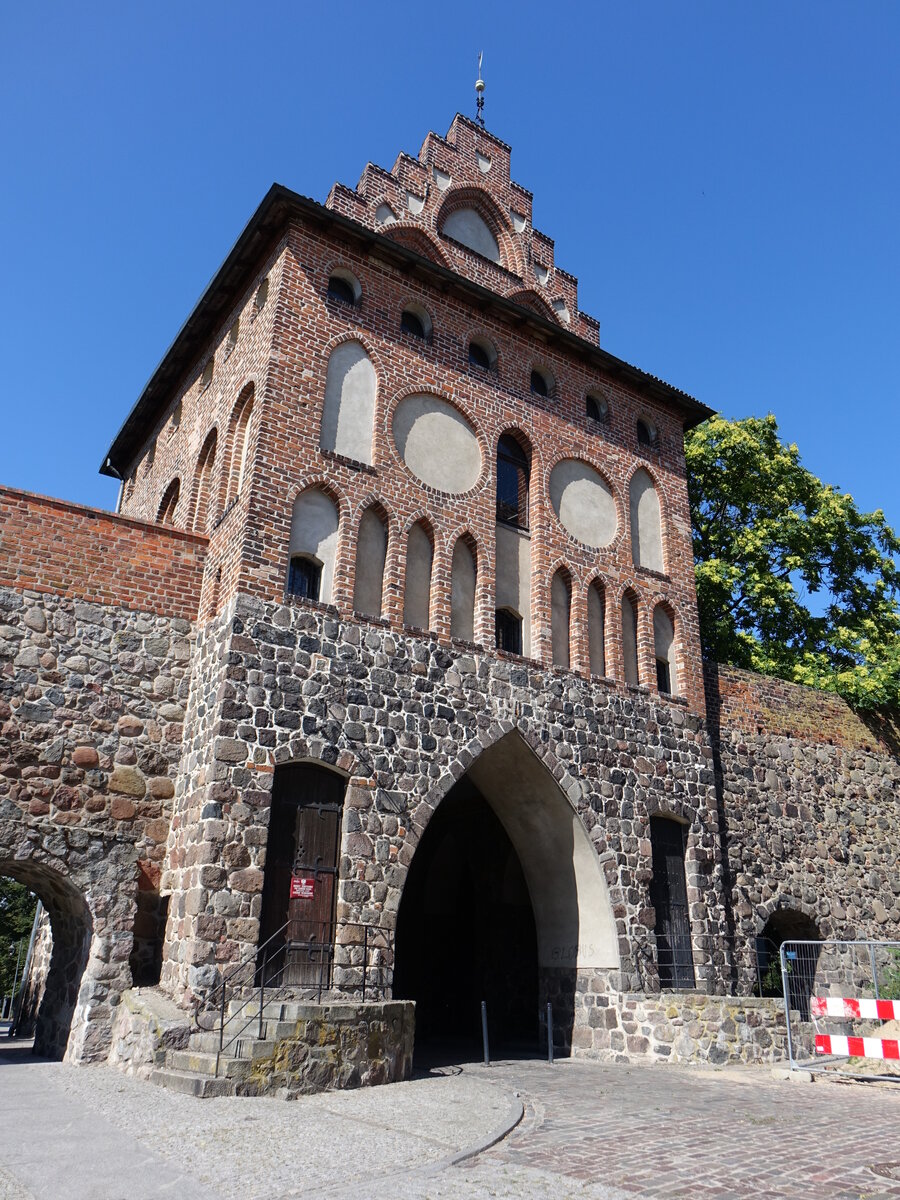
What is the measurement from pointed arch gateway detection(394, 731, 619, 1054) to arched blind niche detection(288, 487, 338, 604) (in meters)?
3.26

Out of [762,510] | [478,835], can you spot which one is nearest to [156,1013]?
[478,835]

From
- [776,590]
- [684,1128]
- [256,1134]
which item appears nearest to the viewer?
[256,1134]

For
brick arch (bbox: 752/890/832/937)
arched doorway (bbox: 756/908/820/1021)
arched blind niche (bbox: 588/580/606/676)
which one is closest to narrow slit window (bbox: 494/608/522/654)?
arched blind niche (bbox: 588/580/606/676)

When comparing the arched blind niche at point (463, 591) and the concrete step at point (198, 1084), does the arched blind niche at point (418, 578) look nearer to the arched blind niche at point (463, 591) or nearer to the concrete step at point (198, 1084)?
the arched blind niche at point (463, 591)

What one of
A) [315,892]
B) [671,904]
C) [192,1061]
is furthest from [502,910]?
[192,1061]

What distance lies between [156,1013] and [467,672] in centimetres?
590

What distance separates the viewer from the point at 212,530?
13.2 m

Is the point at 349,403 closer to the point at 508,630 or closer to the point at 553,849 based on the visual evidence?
the point at 508,630

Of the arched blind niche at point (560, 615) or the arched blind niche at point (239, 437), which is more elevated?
the arched blind niche at point (239, 437)

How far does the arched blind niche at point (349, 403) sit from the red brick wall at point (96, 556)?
97.9 inches

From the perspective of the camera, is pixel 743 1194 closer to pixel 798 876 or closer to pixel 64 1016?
pixel 64 1016

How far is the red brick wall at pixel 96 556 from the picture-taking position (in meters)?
11.9

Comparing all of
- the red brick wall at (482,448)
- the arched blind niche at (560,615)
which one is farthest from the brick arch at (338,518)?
the arched blind niche at (560,615)

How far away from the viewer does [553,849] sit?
14.1m
